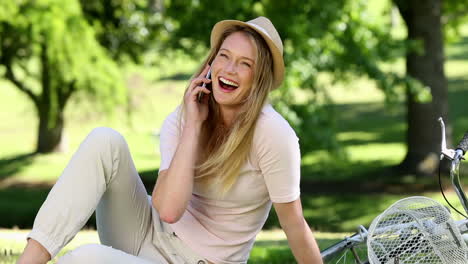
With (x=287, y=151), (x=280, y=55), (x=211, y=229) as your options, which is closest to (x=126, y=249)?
(x=211, y=229)

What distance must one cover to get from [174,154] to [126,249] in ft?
1.58

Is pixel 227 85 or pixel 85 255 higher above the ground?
pixel 227 85

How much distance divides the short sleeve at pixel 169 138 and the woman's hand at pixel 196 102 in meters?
0.08

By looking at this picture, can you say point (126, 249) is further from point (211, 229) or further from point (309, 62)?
point (309, 62)

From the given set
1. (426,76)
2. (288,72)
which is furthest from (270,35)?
(426,76)

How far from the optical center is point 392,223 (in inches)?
128

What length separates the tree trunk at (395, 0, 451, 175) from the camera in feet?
43.0

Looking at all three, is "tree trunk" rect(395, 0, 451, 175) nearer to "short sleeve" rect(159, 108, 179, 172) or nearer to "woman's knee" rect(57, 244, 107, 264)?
"short sleeve" rect(159, 108, 179, 172)

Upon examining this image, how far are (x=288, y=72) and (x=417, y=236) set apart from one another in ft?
28.6

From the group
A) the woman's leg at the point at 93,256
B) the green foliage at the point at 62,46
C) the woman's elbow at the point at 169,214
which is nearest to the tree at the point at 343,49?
the green foliage at the point at 62,46

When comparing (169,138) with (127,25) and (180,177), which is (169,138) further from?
(127,25)

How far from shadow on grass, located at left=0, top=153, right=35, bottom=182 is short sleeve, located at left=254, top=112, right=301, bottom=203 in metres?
14.6

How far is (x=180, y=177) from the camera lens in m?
2.96

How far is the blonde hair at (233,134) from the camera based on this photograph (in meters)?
3.00
